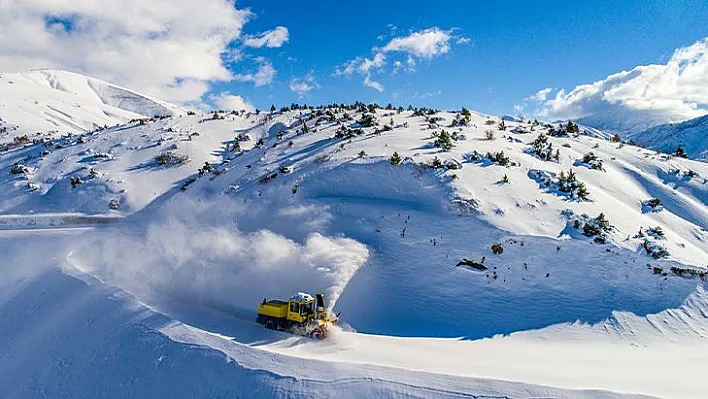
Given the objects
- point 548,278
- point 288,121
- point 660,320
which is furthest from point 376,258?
point 288,121

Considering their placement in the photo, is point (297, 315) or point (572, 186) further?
point (572, 186)

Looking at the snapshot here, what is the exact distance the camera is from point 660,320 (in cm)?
1612

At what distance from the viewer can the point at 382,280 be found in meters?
18.6

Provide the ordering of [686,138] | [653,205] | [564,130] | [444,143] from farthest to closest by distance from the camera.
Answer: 1. [686,138]
2. [564,130]
3. [444,143]
4. [653,205]

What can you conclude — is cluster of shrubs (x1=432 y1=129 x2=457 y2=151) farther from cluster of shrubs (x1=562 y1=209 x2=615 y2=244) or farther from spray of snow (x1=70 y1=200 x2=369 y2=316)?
spray of snow (x1=70 y1=200 x2=369 y2=316)

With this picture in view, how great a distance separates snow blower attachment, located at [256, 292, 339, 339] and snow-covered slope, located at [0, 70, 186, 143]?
64.0 meters

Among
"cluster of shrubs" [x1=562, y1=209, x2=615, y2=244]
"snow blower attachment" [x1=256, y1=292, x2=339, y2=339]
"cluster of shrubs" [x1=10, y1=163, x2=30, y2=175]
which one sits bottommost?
"snow blower attachment" [x1=256, y1=292, x2=339, y2=339]

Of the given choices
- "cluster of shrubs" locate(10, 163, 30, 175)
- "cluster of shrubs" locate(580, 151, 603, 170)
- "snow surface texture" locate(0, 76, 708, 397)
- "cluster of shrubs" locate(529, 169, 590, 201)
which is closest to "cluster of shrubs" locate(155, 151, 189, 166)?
"snow surface texture" locate(0, 76, 708, 397)

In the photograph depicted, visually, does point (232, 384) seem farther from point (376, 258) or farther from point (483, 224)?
point (483, 224)

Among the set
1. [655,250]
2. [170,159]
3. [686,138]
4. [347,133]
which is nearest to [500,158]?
[655,250]

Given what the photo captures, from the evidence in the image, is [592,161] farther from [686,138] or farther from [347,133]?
[686,138]

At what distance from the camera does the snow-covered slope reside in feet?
243

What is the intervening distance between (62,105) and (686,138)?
6052 inches

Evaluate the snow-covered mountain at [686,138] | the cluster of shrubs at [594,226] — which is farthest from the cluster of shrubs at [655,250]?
the snow-covered mountain at [686,138]
